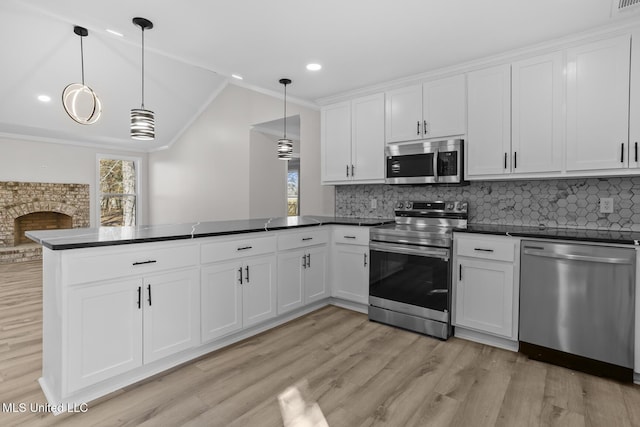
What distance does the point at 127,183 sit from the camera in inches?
317

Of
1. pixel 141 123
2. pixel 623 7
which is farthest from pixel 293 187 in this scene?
pixel 623 7

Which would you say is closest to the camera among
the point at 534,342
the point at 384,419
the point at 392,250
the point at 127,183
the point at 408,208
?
the point at 384,419

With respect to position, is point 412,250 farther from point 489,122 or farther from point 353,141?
point 353,141

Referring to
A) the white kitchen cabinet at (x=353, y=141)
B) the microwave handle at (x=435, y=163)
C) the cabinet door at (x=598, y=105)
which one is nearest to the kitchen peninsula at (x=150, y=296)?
the white kitchen cabinet at (x=353, y=141)

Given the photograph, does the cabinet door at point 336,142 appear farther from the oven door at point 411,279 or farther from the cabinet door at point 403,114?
the oven door at point 411,279

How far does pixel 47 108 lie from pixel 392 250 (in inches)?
242

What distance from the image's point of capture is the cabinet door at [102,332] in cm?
189

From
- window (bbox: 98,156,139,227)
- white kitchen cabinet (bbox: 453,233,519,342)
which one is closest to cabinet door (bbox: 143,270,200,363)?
white kitchen cabinet (bbox: 453,233,519,342)

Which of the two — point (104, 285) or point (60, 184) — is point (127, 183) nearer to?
point (60, 184)

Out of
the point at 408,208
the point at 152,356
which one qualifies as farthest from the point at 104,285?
the point at 408,208

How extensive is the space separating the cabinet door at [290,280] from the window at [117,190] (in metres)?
6.11

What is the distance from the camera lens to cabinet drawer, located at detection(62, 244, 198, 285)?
1.87 meters

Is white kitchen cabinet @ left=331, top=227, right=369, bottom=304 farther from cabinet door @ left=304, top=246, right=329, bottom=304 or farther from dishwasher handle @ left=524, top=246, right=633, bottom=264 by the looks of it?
dishwasher handle @ left=524, top=246, right=633, bottom=264

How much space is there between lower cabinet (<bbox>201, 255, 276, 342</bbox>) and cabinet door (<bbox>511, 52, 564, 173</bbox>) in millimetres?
2305
